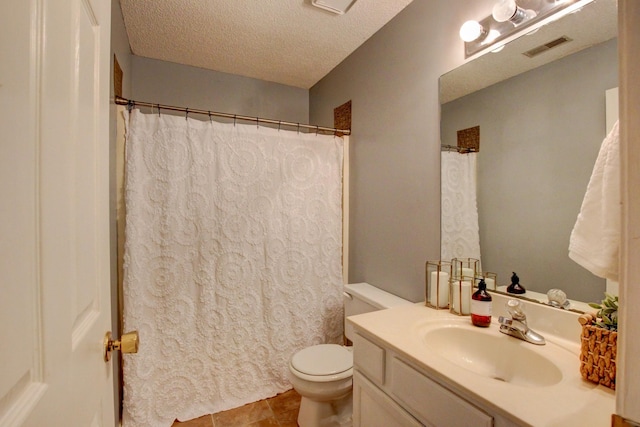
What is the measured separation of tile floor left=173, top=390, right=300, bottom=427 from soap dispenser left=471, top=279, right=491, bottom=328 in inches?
49.2

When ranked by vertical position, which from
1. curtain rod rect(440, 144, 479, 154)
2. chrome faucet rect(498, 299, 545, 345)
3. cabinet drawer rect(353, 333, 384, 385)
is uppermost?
curtain rod rect(440, 144, 479, 154)

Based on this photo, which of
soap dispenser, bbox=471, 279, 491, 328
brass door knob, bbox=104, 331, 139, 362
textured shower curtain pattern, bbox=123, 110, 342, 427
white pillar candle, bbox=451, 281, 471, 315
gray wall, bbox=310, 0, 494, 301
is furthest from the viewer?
textured shower curtain pattern, bbox=123, 110, 342, 427

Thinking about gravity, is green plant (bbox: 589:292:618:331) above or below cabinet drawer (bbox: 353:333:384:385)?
above

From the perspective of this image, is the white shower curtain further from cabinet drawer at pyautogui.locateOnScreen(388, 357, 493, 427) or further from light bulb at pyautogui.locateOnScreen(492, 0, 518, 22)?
cabinet drawer at pyautogui.locateOnScreen(388, 357, 493, 427)

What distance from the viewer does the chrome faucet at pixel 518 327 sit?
105 cm

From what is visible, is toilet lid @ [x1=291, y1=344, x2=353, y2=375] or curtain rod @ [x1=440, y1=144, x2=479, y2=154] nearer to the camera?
curtain rod @ [x1=440, y1=144, x2=479, y2=154]

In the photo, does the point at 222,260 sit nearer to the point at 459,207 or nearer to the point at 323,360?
the point at 323,360

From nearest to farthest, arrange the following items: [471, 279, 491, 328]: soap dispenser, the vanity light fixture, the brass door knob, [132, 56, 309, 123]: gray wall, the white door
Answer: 1. the white door
2. the brass door knob
3. the vanity light fixture
4. [471, 279, 491, 328]: soap dispenser
5. [132, 56, 309, 123]: gray wall

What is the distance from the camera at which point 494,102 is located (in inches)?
50.1

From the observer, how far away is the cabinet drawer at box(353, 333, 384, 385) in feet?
3.65

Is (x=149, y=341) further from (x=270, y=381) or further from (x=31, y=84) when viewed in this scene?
(x=31, y=84)

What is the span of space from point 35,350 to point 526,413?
3.14ft

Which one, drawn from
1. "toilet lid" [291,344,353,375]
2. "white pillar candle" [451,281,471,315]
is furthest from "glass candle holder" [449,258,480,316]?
"toilet lid" [291,344,353,375]

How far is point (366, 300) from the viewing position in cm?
177
